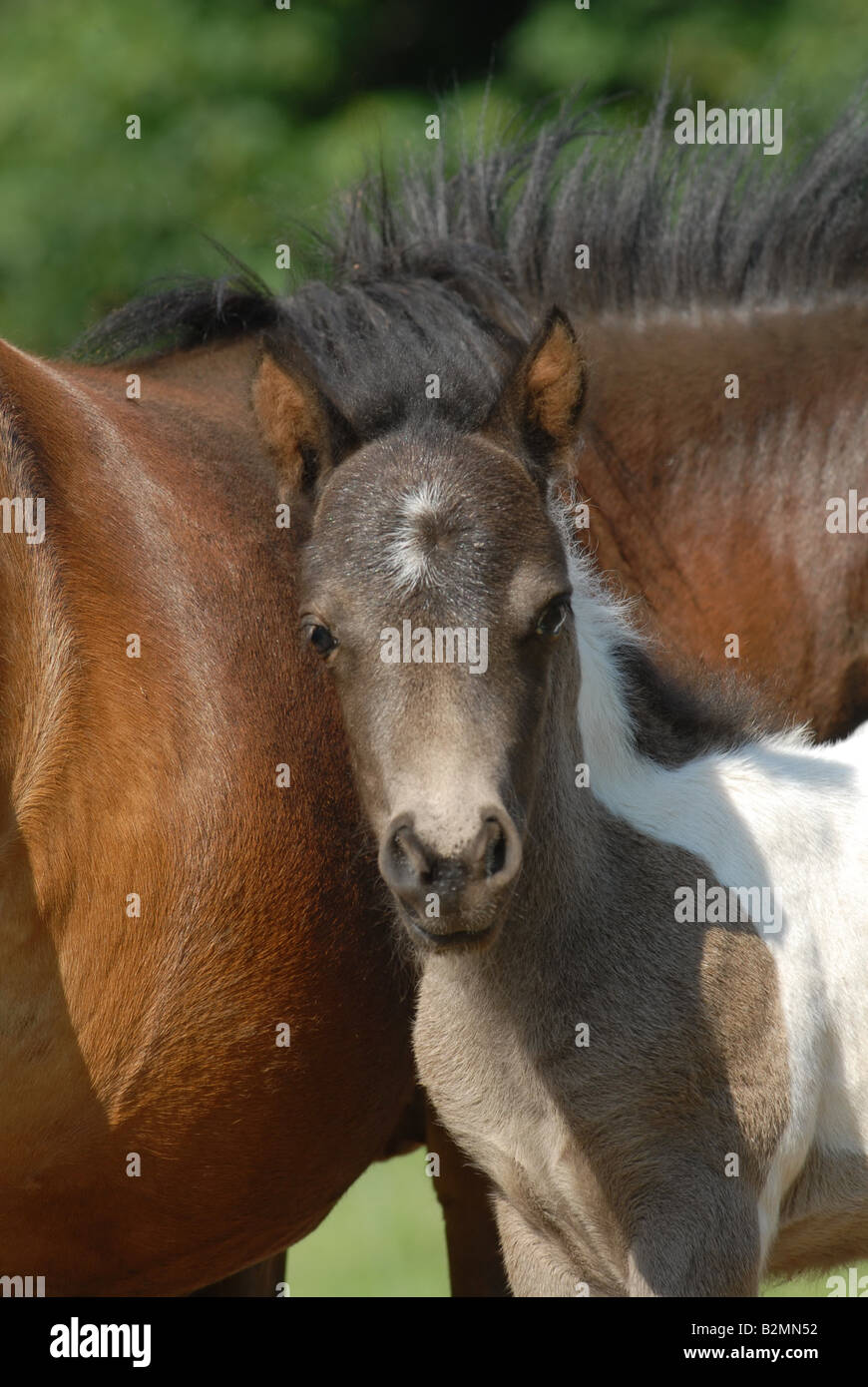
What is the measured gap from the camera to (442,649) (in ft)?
8.26

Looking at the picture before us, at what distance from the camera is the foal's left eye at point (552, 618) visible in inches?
103

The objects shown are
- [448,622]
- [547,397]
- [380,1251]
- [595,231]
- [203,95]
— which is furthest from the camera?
[203,95]

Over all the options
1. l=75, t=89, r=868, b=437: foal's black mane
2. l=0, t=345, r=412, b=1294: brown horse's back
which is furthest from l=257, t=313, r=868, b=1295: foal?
l=75, t=89, r=868, b=437: foal's black mane

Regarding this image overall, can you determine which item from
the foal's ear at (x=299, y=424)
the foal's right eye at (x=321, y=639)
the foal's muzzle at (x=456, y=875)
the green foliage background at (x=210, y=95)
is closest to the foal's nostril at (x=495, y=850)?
the foal's muzzle at (x=456, y=875)

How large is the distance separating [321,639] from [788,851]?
3.49 ft

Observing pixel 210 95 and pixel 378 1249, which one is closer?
pixel 378 1249

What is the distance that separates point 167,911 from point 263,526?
0.91m

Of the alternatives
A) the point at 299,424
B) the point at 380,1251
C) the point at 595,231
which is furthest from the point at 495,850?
the point at 380,1251

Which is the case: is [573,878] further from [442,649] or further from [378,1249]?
[378,1249]

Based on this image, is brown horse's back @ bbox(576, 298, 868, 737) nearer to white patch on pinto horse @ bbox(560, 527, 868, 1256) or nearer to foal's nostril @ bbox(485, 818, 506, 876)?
white patch on pinto horse @ bbox(560, 527, 868, 1256)

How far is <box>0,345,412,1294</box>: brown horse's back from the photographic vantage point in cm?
287

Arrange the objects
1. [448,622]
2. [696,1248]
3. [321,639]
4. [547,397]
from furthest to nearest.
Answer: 1. [547,397]
2. [321,639]
3. [696,1248]
4. [448,622]
